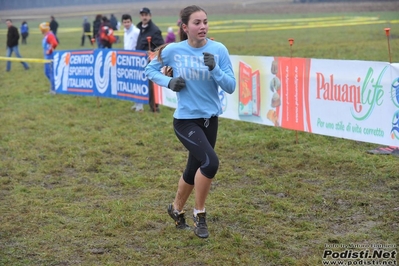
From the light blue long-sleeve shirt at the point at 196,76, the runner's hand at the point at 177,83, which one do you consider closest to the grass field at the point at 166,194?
the light blue long-sleeve shirt at the point at 196,76

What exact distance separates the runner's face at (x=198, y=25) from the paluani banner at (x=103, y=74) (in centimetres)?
700

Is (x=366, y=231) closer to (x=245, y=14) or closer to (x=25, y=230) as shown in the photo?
(x=25, y=230)

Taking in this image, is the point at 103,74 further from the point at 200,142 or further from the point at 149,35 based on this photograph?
the point at 200,142

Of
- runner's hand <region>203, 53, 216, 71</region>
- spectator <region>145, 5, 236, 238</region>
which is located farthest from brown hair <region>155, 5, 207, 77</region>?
runner's hand <region>203, 53, 216, 71</region>

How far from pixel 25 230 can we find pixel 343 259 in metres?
2.92

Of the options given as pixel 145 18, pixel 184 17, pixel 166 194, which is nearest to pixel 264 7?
pixel 145 18

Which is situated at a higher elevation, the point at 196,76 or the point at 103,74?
the point at 196,76

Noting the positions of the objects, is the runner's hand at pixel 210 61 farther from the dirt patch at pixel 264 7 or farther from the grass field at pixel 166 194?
the dirt patch at pixel 264 7

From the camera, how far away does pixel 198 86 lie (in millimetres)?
5559

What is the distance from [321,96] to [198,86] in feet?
11.8

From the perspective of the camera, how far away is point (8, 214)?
669 cm

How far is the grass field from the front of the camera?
5445 mm

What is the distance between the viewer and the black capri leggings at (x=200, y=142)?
→ 5496 mm

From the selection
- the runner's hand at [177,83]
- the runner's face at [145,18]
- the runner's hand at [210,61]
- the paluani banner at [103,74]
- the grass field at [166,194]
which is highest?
the runner's face at [145,18]
